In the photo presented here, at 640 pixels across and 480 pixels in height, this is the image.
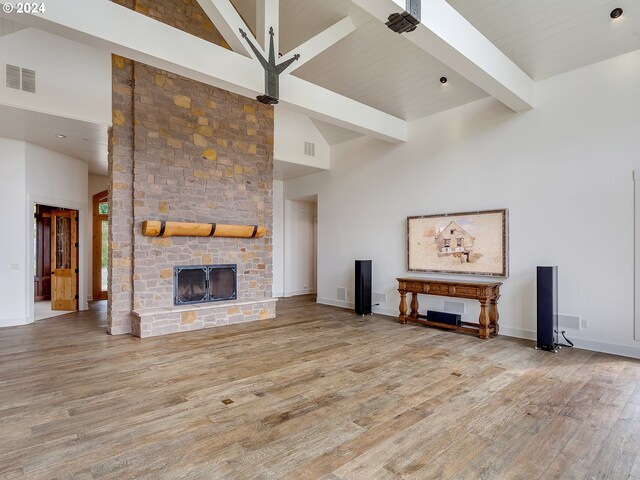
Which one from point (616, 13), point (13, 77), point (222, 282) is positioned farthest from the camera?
point (222, 282)

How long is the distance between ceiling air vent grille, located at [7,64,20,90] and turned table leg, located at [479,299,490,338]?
23.6ft

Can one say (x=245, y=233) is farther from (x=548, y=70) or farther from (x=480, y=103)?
(x=548, y=70)

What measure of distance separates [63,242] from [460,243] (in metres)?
8.26

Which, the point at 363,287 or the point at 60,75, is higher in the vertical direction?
the point at 60,75

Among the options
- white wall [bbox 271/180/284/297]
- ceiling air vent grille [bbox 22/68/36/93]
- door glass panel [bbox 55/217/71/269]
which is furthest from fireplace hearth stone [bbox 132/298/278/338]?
door glass panel [bbox 55/217/71/269]

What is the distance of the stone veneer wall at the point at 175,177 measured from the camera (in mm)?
5605

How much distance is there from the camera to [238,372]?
377 centimetres

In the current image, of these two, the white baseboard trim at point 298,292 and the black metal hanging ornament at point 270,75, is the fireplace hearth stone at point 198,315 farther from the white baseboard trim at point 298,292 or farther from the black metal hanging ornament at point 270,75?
the black metal hanging ornament at point 270,75

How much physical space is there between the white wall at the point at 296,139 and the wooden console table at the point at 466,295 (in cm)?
356

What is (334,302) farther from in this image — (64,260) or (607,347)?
(64,260)

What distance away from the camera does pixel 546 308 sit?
4590mm

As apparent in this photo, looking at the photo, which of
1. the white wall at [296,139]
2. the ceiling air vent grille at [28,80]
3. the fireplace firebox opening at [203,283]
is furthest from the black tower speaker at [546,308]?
the ceiling air vent grille at [28,80]

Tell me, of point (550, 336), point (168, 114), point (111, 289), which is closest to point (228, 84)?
point (168, 114)

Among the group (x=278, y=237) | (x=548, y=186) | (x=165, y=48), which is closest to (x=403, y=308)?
(x=548, y=186)
